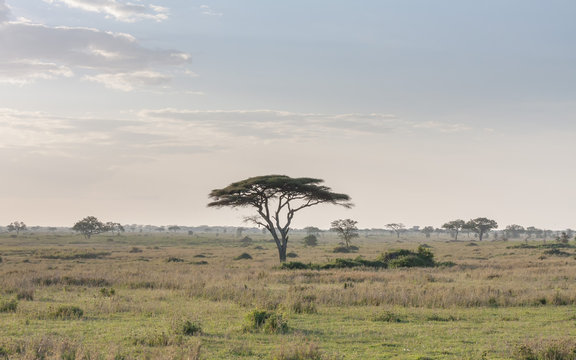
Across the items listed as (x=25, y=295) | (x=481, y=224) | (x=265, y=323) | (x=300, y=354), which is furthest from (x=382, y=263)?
(x=481, y=224)

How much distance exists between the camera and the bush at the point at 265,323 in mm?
15367

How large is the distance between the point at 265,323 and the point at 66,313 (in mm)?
7611

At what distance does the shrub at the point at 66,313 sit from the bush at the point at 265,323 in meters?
6.57

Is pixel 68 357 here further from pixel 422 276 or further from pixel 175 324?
pixel 422 276

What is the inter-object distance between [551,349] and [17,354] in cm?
1202

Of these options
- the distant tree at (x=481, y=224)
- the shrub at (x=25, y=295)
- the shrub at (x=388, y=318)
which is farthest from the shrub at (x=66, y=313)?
the distant tree at (x=481, y=224)

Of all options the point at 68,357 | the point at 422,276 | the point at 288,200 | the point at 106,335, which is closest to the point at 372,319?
the point at 106,335

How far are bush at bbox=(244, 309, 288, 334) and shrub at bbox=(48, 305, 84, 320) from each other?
6.57m

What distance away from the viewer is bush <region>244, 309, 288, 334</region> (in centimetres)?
1537

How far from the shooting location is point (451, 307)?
67.3 ft

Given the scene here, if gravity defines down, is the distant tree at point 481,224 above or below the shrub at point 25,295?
above

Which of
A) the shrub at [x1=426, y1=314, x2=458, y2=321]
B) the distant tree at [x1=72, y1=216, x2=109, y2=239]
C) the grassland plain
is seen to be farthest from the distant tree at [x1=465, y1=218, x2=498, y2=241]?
the shrub at [x1=426, y1=314, x2=458, y2=321]

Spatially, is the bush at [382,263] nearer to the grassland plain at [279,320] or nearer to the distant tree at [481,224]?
the grassland plain at [279,320]

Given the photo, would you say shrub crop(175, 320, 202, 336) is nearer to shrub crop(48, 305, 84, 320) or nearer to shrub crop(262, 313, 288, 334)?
shrub crop(262, 313, 288, 334)
